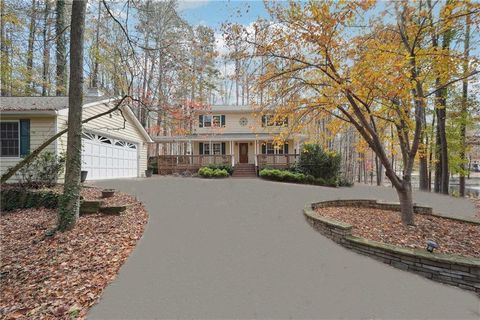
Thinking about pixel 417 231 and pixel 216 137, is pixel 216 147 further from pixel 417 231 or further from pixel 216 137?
pixel 417 231

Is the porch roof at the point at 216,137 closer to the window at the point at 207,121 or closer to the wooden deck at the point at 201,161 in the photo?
the window at the point at 207,121

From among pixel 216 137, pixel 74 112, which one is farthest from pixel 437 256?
pixel 216 137

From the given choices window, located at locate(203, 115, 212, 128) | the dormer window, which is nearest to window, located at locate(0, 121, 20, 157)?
the dormer window

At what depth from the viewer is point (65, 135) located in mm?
9523

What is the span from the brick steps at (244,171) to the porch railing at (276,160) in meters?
0.90

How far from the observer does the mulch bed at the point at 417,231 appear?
4.46 m

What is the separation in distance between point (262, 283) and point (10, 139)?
1141cm

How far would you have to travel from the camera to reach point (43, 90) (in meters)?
17.0

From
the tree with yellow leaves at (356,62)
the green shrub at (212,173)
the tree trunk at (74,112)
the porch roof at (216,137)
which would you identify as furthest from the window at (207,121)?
the tree trunk at (74,112)

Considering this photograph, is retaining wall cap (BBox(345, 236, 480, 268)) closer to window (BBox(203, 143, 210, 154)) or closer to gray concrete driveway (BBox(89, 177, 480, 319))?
gray concrete driveway (BBox(89, 177, 480, 319))

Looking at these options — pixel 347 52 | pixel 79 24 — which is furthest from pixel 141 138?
pixel 347 52

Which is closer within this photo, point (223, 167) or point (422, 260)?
point (422, 260)

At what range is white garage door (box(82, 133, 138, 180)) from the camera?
10734 millimetres

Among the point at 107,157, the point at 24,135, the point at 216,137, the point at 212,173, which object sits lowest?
the point at 212,173
